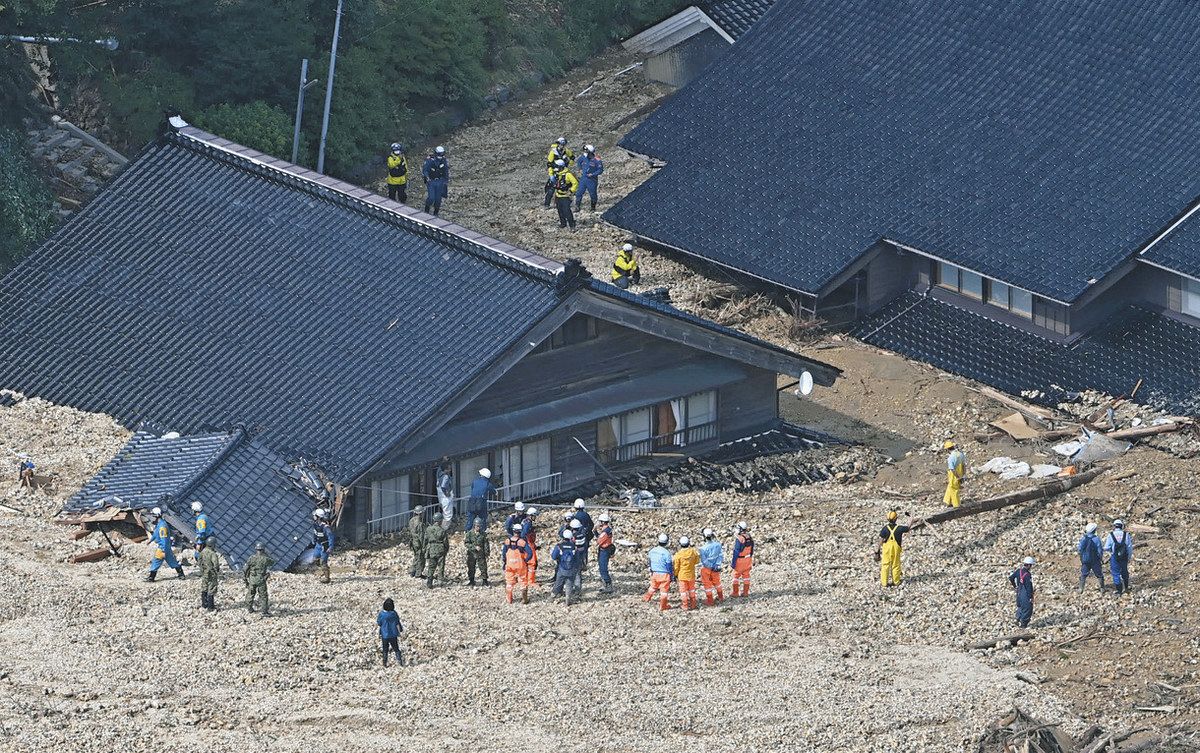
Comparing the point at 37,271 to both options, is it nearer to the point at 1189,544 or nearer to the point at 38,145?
the point at 38,145

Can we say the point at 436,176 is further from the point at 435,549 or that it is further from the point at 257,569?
the point at 257,569

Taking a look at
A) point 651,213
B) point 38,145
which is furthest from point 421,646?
point 38,145

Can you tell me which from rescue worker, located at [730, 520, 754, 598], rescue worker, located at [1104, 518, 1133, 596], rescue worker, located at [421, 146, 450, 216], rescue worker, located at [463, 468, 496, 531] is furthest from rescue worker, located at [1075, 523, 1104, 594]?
rescue worker, located at [421, 146, 450, 216]

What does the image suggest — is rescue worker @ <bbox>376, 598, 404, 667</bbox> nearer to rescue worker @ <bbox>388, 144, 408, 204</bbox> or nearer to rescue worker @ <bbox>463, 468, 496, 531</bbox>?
rescue worker @ <bbox>463, 468, 496, 531</bbox>

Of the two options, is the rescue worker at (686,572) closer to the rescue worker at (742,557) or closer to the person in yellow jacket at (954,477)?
the rescue worker at (742,557)

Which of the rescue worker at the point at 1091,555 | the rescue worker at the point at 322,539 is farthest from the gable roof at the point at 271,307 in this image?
the rescue worker at the point at 1091,555

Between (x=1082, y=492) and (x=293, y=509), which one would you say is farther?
(x=1082, y=492)

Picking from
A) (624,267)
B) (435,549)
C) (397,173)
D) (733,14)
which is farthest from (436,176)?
(435,549)
